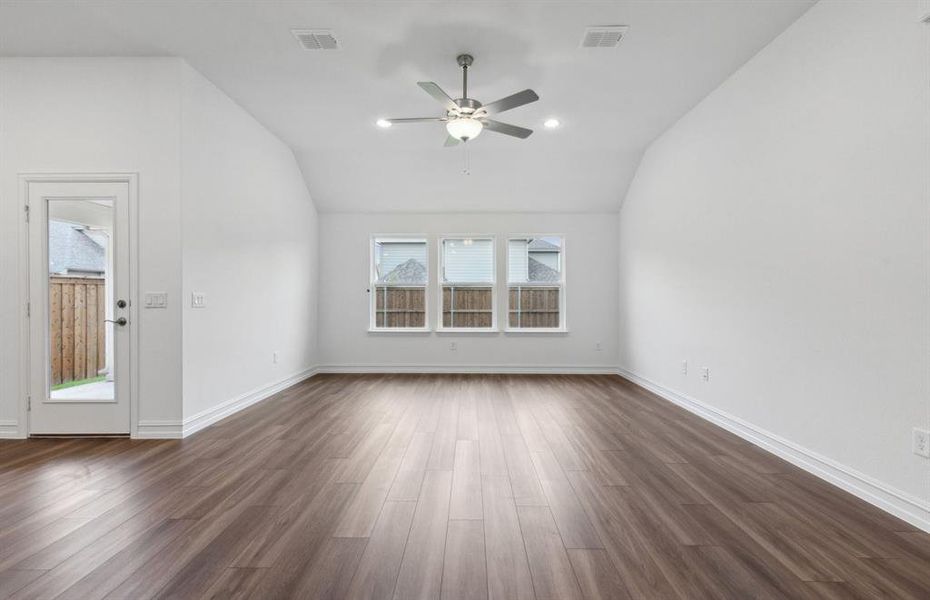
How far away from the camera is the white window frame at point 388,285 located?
6461 mm

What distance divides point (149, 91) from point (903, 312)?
17.6ft

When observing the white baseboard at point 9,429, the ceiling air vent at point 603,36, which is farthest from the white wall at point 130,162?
the ceiling air vent at point 603,36

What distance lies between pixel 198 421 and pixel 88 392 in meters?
0.87

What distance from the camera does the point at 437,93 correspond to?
2.96m

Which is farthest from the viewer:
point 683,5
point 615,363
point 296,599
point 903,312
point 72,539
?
point 615,363

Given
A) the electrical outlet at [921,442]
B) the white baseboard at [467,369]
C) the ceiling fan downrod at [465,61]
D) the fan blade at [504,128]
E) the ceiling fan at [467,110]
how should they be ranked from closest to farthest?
1. the electrical outlet at [921,442]
2. the ceiling fan at [467,110]
3. the ceiling fan downrod at [465,61]
4. the fan blade at [504,128]
5. the white baseboard at [467,369]

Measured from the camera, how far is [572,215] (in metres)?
6.43

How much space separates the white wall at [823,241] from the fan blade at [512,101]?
6.01ft

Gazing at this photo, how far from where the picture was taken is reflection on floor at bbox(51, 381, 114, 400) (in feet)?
10.9

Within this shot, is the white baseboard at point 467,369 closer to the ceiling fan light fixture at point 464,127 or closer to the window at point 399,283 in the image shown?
the window at point 399,283

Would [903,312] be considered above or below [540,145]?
below

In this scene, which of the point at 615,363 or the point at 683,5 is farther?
the point at 615,363

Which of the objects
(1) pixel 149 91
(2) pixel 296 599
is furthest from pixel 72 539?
(1) pixel 149 91

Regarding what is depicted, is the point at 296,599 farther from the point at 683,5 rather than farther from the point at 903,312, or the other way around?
the point at 683,5
